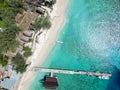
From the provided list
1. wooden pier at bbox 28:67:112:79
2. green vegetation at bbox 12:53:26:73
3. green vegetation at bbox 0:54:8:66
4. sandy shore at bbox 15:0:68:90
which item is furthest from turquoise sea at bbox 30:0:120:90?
green vegetation at bbox 0:54:8:66

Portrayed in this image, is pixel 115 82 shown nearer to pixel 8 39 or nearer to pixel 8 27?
pixel 8 39

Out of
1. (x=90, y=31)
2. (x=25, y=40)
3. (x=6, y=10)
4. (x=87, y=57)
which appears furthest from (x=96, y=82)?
(x=6, y=10)

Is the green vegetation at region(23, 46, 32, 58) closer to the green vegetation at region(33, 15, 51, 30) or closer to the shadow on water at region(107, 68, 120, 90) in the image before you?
the green vegetation at region(33, 15, 51, 30)

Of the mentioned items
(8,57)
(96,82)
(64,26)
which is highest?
(64,26)

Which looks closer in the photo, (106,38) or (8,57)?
(8,57)

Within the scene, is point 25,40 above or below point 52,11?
below

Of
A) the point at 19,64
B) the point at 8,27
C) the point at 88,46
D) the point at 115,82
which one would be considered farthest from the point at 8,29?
the point at 115,82

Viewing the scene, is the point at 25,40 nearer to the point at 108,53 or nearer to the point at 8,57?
the point at 8,57
